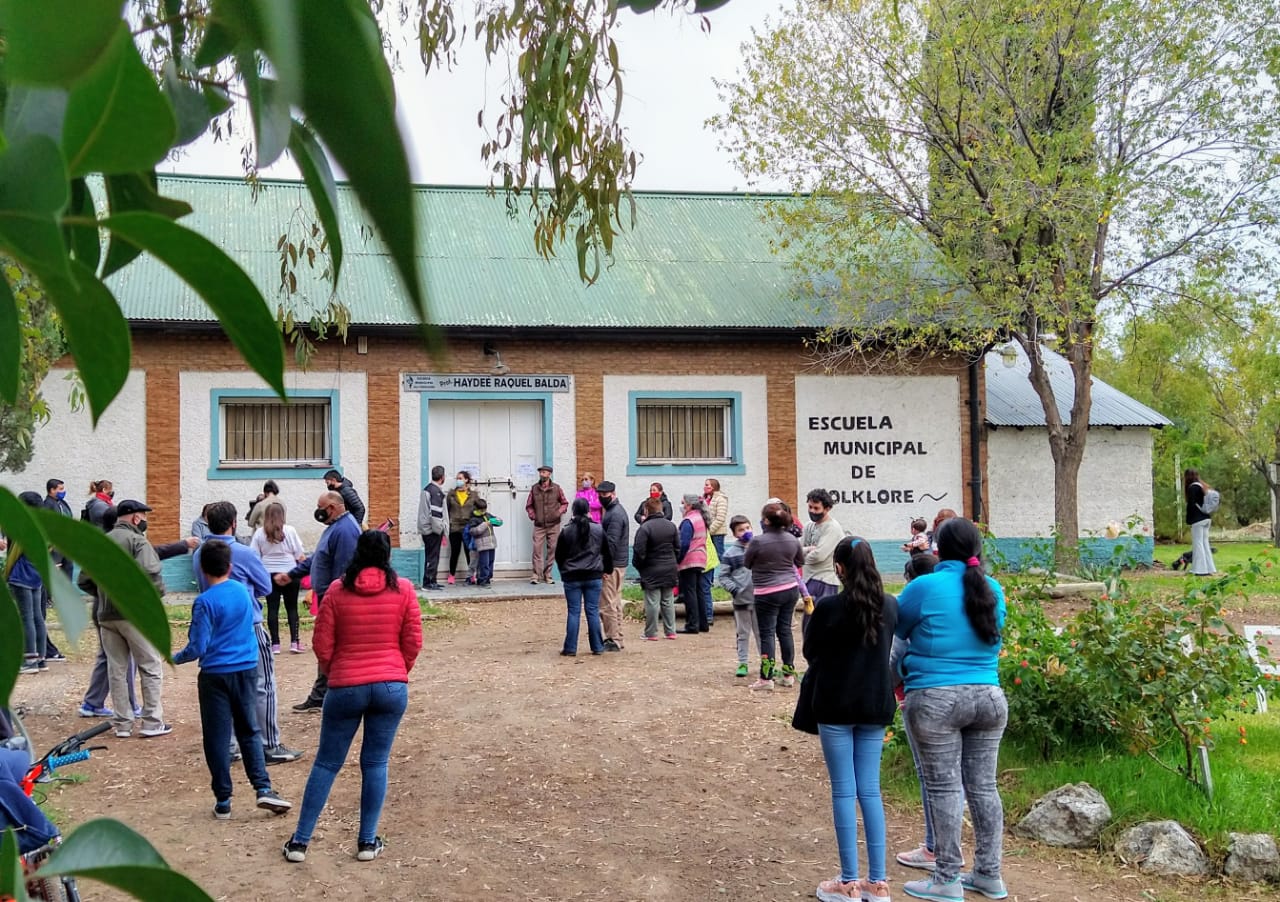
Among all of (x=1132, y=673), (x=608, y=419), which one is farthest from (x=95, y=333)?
(x=608, y=419)

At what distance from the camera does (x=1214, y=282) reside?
51.6 ft

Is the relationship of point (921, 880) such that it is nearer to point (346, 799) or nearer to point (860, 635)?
point (860, 635)

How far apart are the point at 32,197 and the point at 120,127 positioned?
0.04 m

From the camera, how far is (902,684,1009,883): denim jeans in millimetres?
5336

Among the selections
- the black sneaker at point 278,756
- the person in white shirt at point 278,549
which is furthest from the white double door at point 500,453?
the black sneaker at point 278,756

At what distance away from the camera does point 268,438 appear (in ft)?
53.3

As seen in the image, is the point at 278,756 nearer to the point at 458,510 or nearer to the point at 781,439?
the point at 458,510

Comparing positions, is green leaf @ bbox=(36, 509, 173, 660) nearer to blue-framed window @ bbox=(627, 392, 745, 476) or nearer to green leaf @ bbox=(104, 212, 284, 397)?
green leaf @ bbox=(104, 212, 284, 397)

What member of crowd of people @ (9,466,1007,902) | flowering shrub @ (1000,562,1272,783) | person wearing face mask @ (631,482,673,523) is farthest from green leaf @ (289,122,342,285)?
person wearing face mask @ (631,482,673,523)

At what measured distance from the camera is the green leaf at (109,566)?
433 millimetres

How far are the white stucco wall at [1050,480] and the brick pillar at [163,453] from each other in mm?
12002

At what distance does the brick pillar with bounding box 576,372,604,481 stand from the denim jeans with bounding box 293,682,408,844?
36.3 feet

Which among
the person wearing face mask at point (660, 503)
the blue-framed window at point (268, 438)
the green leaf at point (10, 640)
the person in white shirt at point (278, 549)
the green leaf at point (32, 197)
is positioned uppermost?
the blue-framed window at point (268, 438)

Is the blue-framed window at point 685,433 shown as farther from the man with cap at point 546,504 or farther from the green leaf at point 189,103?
the green leaf at point 189,103
